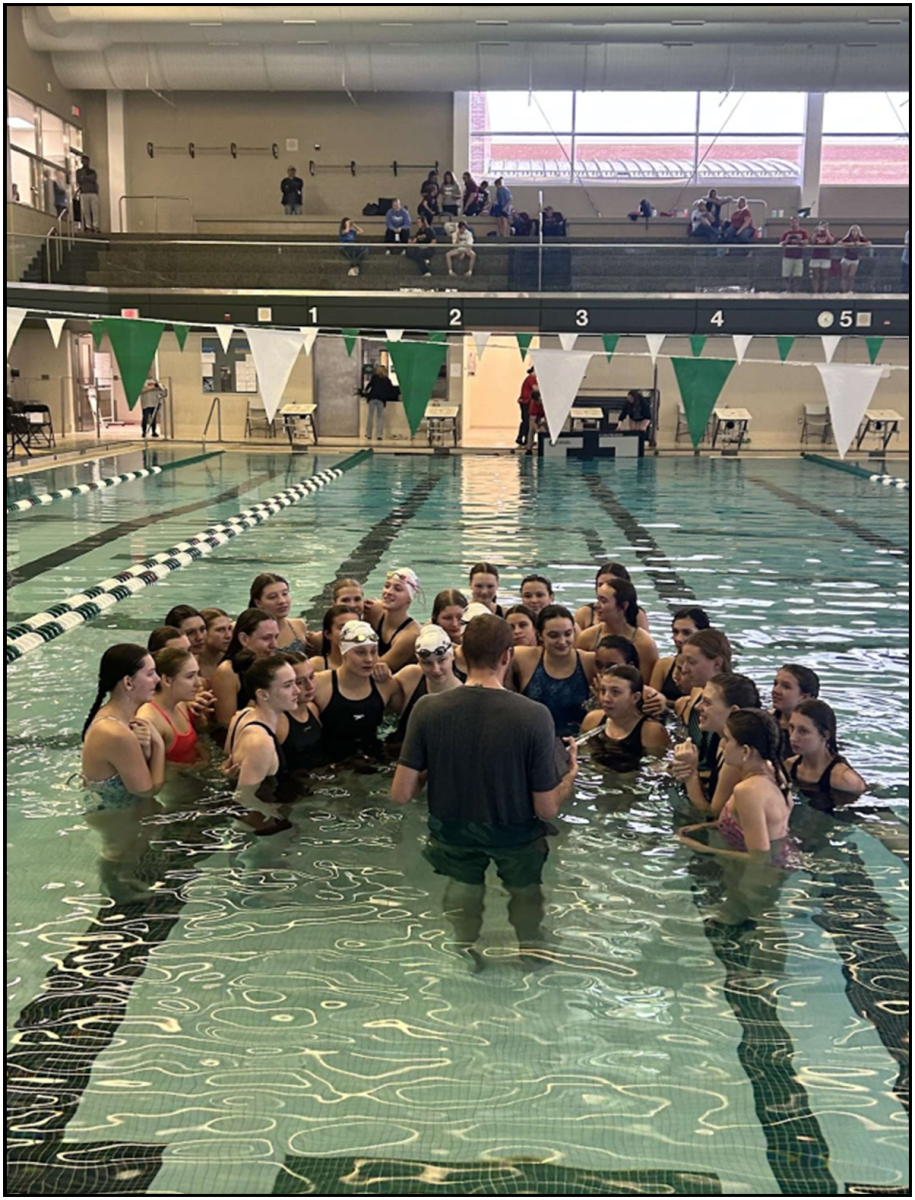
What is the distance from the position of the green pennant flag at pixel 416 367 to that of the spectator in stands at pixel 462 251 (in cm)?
1442

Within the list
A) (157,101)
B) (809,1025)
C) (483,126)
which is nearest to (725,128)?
(483,126)

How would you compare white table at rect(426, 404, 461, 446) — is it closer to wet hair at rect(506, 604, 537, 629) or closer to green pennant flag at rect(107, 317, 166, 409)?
green pennant flag at rect(107, 317, 166, 409)

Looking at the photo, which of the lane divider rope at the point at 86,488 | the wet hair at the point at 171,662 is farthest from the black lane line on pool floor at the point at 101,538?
the wet hair at the point at 171,662

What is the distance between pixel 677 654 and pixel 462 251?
19.5 metres

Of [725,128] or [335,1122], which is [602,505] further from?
[725,128]

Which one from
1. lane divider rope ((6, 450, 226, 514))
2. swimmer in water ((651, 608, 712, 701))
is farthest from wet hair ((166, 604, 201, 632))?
lane divider rope ((6, 450, 226, 514))

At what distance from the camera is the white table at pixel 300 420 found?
26.9m

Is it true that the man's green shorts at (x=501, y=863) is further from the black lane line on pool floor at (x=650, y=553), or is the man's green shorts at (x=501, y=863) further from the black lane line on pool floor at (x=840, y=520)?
the black lane line on pool floor at (x=840, y=520)

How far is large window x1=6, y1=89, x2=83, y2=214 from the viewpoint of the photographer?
2503cm

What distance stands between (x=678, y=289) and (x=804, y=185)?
328 inches

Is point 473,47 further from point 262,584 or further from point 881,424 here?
point 262,584

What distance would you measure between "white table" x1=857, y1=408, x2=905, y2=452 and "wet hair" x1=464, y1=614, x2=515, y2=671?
2309 cm

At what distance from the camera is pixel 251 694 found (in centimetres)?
506

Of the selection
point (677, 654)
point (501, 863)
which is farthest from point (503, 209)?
point (501, 863)
